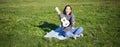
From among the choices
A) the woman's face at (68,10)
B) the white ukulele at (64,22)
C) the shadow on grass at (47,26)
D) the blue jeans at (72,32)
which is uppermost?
the woman's face at (68,10)

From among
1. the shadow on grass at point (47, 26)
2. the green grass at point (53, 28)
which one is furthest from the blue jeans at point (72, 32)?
the shadow on grass at point (47, 26)

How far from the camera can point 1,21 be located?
15578mm

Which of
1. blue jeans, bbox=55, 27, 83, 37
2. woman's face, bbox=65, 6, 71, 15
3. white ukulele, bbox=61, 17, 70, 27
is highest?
woman's face, bbox=65, 6, 71, 15

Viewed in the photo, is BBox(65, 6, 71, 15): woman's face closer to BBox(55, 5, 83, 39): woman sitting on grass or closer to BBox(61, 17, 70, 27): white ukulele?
BBox(55, 5, 83, 39): woman sitting on grass

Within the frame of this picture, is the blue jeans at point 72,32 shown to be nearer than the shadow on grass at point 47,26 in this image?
Yes

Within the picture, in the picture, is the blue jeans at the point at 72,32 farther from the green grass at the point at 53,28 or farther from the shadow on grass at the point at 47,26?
the shadow on grass at the point at 47,26

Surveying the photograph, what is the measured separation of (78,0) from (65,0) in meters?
1.59

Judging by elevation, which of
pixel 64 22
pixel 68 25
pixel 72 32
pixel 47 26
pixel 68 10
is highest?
pixel 68 10

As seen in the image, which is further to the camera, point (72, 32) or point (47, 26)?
point (47, 26)

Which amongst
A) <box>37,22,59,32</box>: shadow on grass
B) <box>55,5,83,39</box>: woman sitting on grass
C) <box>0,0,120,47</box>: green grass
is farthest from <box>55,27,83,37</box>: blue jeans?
<box>37,22,59,32</box>: shadow on grass

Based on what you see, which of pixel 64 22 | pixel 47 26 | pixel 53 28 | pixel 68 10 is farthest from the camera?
pixel 47 26

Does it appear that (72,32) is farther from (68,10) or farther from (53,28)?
(53,28)

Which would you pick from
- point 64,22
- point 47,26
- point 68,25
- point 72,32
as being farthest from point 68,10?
point 47,26

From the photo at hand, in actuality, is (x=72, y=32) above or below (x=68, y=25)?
below
